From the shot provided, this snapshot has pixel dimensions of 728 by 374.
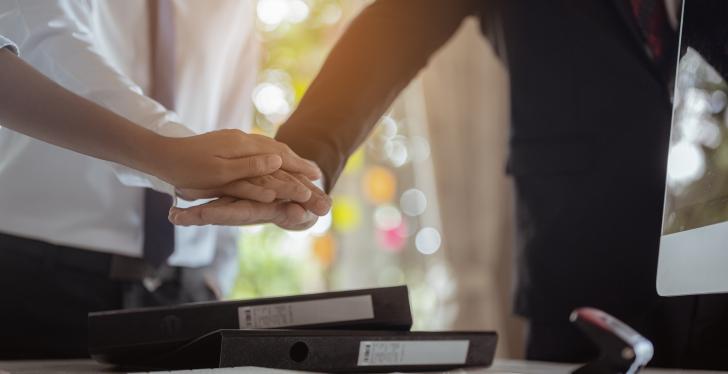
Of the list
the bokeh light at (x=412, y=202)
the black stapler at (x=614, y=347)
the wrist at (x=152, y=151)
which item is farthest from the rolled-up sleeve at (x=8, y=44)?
the bokeh light at (x=412, y=202)

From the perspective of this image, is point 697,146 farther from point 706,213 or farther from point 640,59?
point 640,59

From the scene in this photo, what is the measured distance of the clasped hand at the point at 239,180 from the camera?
2.32 feet

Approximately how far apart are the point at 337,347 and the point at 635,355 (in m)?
0.23

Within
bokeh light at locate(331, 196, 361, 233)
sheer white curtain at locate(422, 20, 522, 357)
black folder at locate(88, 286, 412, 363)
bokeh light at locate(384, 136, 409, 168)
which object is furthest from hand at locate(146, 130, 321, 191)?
bokeh light at locate(384, 136, 409, 168)

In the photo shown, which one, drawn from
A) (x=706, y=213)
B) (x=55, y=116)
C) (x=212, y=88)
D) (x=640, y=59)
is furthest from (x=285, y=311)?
(x=640, y=59)

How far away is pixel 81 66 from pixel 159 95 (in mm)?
207

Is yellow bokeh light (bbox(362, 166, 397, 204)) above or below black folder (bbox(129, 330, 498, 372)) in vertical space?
above

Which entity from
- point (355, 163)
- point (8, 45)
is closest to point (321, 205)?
point (8, 45)

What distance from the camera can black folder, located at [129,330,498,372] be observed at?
1.93 ft

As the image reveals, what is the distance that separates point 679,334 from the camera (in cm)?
97

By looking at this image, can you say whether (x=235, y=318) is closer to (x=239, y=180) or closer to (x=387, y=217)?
(x=239, y=180)

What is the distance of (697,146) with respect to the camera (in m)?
0.64

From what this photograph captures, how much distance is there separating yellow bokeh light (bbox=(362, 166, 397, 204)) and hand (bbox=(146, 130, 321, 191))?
2.12 meters

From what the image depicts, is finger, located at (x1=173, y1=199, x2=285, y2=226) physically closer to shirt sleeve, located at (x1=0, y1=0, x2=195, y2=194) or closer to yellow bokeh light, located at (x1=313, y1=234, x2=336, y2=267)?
shirt sleeve, located at (x1=0, y1=0, x2=195, y2=194)
